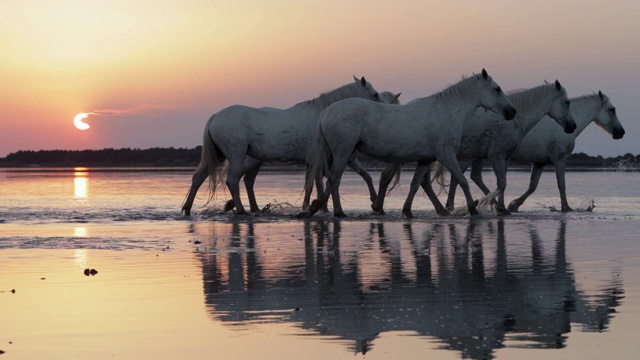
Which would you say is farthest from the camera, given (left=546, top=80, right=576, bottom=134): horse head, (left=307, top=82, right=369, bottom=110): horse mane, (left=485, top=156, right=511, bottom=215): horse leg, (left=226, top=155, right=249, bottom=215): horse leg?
(left=307, top=82, right=369, bottom=110): horse mane

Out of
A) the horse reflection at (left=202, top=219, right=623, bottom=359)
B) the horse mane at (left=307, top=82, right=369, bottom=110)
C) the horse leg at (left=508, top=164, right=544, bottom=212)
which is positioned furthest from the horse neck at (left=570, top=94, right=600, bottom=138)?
the horse reflection at (left=202, top=219, right=623, bottom=359)

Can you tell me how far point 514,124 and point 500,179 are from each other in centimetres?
102

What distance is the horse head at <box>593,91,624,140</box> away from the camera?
21.1 meters

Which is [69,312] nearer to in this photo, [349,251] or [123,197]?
[349,251]

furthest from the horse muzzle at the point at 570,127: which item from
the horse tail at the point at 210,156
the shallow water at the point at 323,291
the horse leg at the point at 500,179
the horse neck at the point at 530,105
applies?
the horse tail at the point at 210,156

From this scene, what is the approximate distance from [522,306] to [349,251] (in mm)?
4244

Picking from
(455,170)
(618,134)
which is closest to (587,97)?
(618,134)

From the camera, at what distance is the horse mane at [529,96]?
18.5 m

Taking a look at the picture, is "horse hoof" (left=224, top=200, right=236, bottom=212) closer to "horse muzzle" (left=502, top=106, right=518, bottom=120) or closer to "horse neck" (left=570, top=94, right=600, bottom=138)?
"horse muzzle" (left=502, top=106, right=518, bottom=120)

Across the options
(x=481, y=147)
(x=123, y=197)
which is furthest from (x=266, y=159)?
(x=123, y=197)

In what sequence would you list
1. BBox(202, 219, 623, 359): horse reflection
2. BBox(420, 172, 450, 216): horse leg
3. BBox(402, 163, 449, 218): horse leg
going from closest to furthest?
BBox(202, 219, 623, 359): horse reflection < BBox(402, 163, 449, 218): horse leg < BBox(420, 172, 450, 216): horse leg

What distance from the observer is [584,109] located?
20.9m

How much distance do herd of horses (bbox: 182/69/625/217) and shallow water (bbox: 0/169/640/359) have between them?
7.34 feet

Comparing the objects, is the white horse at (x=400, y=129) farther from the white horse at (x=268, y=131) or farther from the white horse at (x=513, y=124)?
the white horse at (x=268, y=131)
